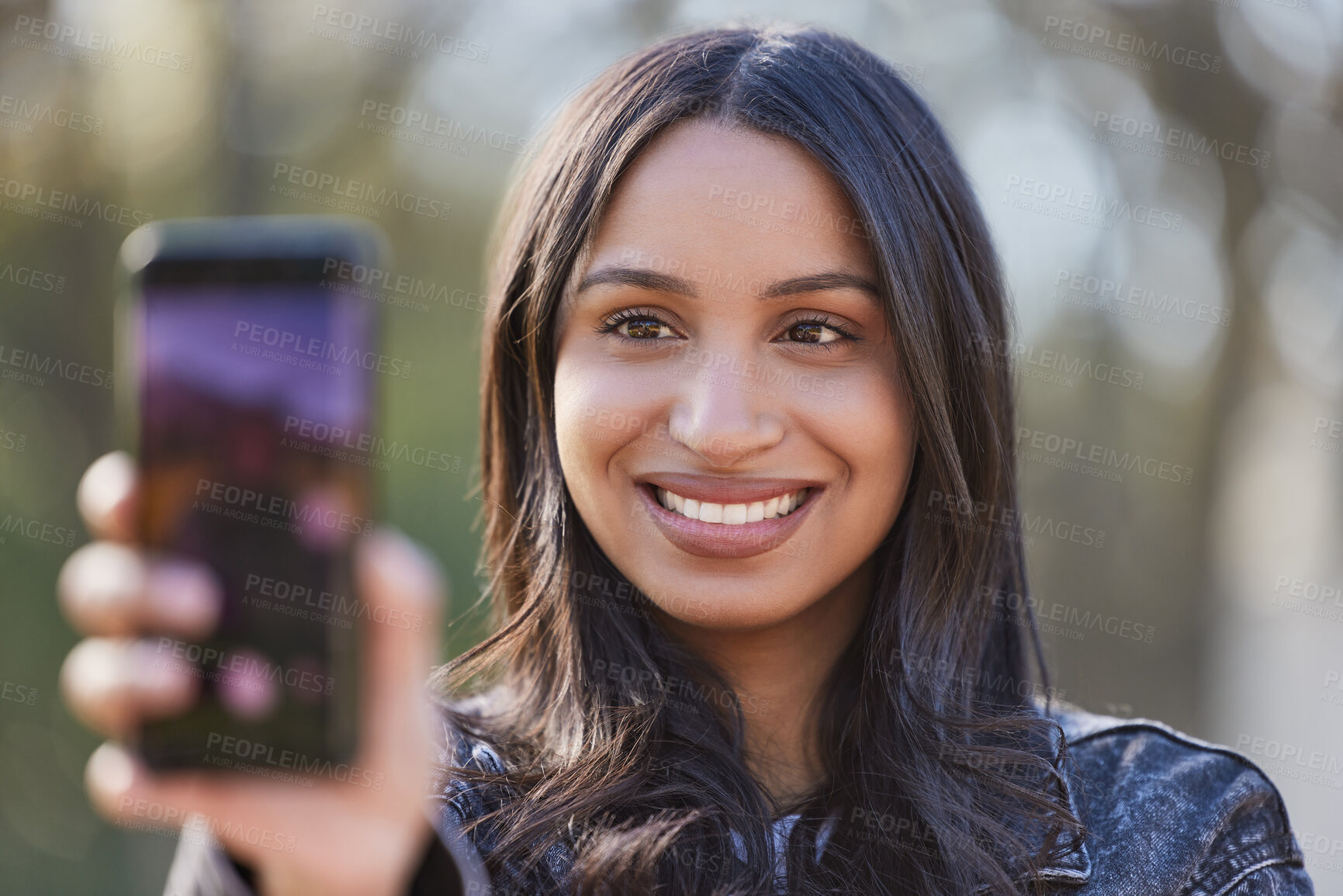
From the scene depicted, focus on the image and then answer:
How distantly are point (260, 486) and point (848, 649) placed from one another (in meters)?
1.46

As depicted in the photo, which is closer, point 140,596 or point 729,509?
point 140,596

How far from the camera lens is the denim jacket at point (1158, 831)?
1.87 metres

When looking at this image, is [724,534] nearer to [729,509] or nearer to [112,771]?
[729,509]

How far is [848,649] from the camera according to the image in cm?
219

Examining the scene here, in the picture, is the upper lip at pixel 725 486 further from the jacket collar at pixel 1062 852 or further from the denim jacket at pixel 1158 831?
the jacket collar at pixel 1062 852

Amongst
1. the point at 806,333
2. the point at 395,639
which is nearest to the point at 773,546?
the point at 806,333

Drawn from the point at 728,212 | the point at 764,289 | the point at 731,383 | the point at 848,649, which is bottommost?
the point at 848,649

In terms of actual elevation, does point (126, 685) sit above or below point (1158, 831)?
above

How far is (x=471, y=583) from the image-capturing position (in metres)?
6.51

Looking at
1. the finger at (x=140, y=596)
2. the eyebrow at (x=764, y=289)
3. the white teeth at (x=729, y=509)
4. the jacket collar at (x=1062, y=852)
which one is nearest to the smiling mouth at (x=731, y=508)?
the white teeth at (x=729, y=509)

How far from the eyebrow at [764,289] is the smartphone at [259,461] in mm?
809

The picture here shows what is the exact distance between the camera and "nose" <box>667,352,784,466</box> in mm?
1785

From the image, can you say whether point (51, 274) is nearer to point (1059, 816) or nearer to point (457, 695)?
point (457, 695)

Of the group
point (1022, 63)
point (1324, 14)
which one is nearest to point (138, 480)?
point (1324, 14)
